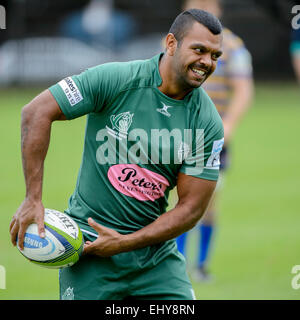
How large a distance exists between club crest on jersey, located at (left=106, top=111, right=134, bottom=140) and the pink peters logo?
0.67 ft

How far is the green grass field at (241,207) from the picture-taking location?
7.08m

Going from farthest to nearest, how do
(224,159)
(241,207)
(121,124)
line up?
(241,207), (224,159), (121,124)

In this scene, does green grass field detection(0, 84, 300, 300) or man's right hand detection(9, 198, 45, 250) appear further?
green grass field detection(0, 84, 300, 300)

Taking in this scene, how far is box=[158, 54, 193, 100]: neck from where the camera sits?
444 centimetres

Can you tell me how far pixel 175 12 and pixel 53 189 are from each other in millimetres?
18970

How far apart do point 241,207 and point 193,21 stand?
22.1ft

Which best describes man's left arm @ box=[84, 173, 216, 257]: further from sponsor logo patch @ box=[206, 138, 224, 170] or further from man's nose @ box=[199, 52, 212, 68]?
man's nose @ box=[199, 52, 212, 68]

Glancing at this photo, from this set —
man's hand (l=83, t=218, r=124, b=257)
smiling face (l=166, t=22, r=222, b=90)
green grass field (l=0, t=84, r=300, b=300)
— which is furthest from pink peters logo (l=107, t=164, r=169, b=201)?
green grass field (l=0, t=84, r=300, b=300)

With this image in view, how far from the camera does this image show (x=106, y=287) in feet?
14.7

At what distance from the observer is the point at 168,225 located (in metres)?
4.49
